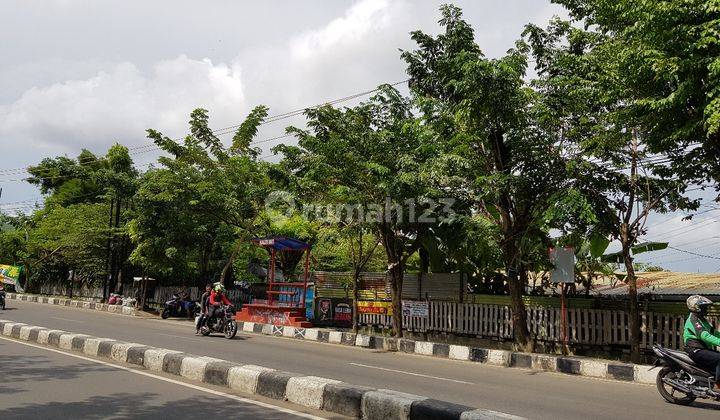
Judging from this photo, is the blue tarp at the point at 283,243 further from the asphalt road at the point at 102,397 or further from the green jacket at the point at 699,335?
the green jacket at the point at 699,335

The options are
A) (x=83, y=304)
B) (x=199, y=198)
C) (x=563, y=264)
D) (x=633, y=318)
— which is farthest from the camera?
(x=83, y=304)

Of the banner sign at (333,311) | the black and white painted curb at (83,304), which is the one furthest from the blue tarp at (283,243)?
the black and white painted curb at (83,304)

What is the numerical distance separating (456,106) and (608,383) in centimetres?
691

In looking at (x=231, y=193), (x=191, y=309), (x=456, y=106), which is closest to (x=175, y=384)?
(x=456, y=106)

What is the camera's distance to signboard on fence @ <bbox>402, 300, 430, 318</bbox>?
18.0m

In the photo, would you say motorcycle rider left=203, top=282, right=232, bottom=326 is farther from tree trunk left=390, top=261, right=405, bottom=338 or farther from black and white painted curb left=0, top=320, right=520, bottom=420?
black and white painted curb left=0, top=320, right=520, bottom=420

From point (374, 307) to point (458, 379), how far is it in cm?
930

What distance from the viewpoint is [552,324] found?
1515 centimetres

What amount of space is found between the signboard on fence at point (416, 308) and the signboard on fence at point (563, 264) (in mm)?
5029

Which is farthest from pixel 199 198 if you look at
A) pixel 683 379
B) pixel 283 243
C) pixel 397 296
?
pixel 683 379

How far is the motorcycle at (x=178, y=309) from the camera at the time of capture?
992 inches

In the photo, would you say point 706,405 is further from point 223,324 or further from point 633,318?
point 223,324

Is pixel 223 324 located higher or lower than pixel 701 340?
lower

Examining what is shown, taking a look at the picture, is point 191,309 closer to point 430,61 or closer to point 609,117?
point 430,61
